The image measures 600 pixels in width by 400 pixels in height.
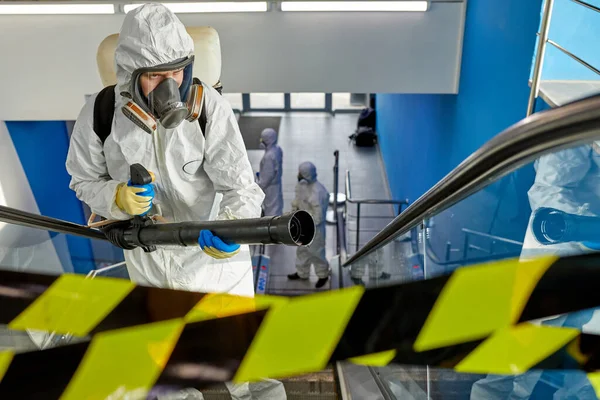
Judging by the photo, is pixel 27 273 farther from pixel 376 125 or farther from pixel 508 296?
pixel 376 125

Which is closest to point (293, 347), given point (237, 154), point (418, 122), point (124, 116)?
point (237, 154)

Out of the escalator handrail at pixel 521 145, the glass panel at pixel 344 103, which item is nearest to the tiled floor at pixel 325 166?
the glass panel at pixel 344 103

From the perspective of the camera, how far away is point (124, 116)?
2.29 metres

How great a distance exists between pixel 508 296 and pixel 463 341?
10 centimetres

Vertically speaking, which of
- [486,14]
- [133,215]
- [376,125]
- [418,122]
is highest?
[486,14]

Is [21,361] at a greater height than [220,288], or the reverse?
[21,361]

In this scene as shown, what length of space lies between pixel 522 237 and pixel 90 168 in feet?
6.80

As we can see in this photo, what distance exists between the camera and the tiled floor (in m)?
7.38

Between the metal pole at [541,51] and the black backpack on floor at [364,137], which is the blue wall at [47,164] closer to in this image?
the metal pole at [541,51]

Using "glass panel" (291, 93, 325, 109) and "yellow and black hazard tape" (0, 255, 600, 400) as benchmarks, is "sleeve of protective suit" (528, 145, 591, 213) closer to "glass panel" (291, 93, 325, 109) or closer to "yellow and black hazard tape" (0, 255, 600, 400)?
"yellow and black hazard tape" (0, 255, 600, 400)

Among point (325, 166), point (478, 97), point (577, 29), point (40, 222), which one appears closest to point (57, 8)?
point (40, 222)

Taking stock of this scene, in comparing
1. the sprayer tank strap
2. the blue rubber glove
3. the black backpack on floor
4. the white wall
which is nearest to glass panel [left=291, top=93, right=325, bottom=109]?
the black backpack on floor

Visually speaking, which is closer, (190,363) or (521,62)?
(190,363)

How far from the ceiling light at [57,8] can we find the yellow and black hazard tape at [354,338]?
4.25 m
